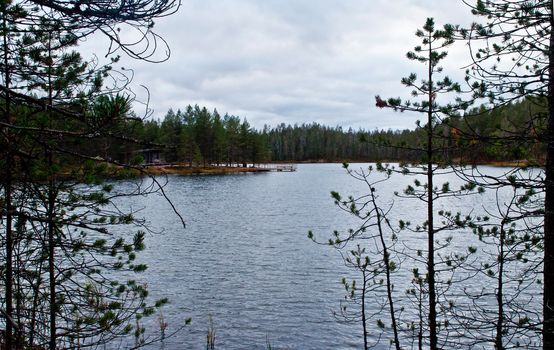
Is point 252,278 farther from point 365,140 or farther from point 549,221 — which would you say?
point 549,221

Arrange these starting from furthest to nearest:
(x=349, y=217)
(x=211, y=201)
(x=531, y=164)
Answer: (x=211, y=201) → (x=349, y=217) → (x=531, y=164)

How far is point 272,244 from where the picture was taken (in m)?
25.5

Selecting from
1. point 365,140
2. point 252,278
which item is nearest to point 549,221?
point 365,140

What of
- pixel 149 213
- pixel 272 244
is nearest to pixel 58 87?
pixel 272 244

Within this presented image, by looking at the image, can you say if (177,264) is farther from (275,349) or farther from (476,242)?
(476,242)

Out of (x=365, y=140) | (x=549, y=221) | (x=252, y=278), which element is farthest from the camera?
(x=252, y=278)

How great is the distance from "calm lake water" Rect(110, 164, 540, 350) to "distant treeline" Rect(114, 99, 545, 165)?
15.0ft

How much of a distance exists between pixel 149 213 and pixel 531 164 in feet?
118

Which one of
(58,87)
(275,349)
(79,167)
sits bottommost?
(275,349)

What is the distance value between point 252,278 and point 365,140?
40.6ft

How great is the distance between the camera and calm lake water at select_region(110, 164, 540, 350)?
1302 centimetres

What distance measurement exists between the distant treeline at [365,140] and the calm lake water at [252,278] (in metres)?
4.56

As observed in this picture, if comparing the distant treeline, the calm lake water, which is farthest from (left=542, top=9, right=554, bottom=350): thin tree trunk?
the calm lake water

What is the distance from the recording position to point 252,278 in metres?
18.9
